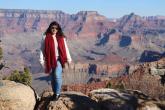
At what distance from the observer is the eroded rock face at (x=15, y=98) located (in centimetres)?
1073

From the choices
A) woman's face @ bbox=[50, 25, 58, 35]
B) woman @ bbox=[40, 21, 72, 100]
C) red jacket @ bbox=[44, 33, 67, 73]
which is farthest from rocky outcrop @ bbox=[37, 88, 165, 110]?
woman's face @ bbox=[50, 25, 58, 35]

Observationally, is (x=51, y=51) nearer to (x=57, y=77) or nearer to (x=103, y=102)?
(x=57, y=77)

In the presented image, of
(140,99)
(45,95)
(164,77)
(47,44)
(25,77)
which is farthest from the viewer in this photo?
(25,77)

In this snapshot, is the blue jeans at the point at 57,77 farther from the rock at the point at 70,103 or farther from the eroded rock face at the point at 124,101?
the eroded rock face at the point at 124,101

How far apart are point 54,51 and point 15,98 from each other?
155cm

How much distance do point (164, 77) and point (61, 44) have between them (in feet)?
32.5

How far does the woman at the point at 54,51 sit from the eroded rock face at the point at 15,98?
903 mm

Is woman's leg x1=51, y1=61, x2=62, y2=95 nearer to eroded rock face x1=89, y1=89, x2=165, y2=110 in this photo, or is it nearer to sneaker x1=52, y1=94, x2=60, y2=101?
sneaker x1=52, y1=94, x2=60, y2=101

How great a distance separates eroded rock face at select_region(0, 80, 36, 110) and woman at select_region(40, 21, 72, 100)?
903 millimetres

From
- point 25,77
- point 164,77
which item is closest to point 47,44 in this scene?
point 164,77

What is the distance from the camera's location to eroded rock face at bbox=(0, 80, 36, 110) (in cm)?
1073

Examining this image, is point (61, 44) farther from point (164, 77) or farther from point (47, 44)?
point (164, 77)

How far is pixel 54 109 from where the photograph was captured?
1061 cm

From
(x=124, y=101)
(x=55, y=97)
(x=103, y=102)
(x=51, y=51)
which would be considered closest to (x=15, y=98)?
(x=55, y=97)
